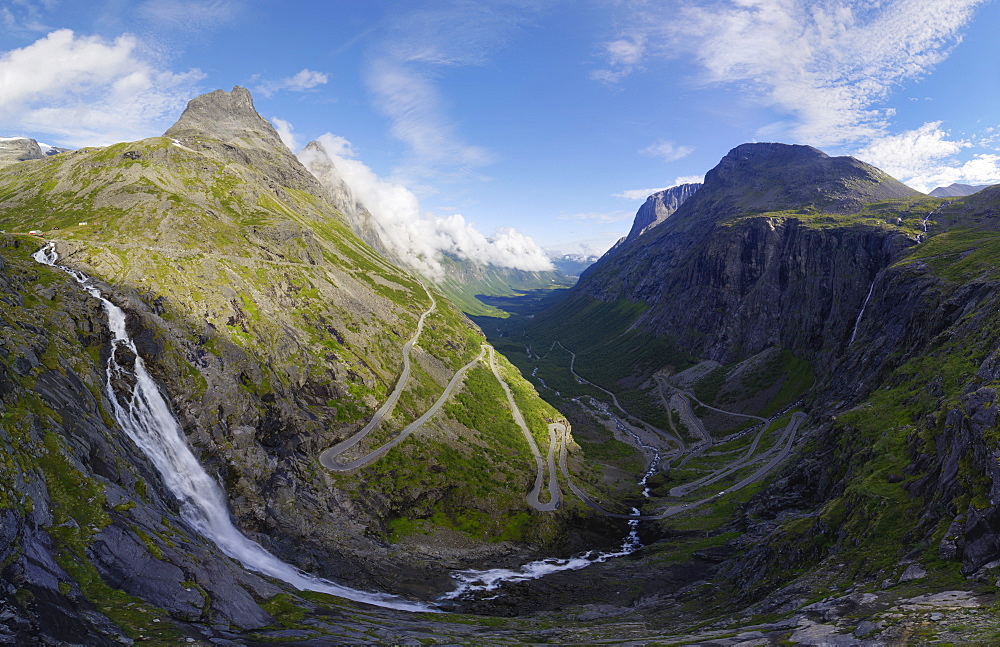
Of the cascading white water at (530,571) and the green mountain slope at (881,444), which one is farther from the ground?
the green mountain slope at (881,444)

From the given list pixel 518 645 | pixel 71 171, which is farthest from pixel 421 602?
pixel 71 171

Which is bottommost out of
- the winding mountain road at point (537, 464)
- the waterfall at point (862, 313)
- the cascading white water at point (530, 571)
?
the cascading white water at point (530, 571)

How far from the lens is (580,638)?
159 ft

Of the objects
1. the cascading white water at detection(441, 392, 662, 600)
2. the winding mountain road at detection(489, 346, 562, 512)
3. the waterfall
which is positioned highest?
the waterfall

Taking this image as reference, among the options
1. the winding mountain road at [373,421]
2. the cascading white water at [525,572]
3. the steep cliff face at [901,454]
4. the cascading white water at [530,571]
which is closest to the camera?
the steep cliff face at [901,454]

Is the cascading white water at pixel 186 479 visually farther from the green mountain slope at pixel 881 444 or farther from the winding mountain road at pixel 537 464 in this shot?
the green mountain slope at pixel 881 444

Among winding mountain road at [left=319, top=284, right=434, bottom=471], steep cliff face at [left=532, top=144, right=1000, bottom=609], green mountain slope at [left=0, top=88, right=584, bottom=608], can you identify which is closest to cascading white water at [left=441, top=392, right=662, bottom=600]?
green mountain slope at [left=0, top=88, right=584, bottom=608]

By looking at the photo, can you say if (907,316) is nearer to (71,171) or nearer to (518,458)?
(518,458)

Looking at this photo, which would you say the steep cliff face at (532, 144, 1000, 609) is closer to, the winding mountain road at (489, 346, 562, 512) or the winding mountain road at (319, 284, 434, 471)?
the winding mountain road at (489, 346, 562, 512)

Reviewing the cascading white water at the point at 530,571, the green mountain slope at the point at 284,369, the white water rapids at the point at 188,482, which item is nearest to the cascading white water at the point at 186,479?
the white water rapids at the point at 188,482

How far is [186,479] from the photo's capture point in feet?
211

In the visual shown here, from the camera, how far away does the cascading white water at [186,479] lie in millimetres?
59938

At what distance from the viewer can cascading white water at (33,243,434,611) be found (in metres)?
59.9

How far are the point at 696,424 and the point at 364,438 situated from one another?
143696 mm
